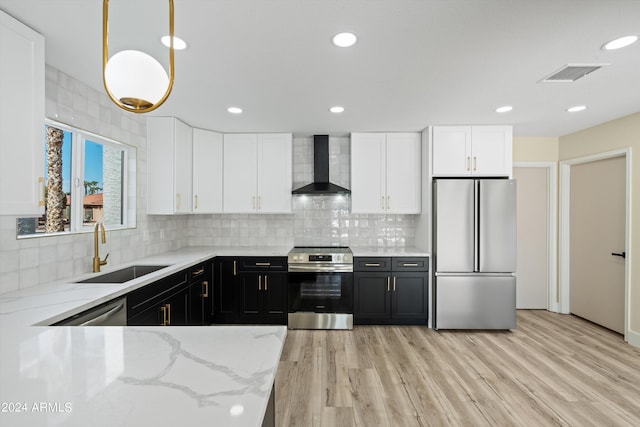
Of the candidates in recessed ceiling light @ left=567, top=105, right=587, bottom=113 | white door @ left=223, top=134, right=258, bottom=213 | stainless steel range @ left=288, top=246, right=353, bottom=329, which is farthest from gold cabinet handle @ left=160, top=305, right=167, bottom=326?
recessed ceiling light @ left=567, top=105, right=587, bottom=113

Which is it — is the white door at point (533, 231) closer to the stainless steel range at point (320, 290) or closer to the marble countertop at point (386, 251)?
the marble countertop at point (386, 251)

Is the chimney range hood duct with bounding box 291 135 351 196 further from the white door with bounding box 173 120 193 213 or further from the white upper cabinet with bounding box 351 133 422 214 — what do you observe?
the white door with bounding box 173 120 193 213

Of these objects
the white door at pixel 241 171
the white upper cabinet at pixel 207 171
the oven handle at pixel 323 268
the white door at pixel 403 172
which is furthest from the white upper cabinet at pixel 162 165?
the white door at pixel 403 172

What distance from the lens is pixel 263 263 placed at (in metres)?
3.79

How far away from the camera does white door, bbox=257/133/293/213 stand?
411 centimetres

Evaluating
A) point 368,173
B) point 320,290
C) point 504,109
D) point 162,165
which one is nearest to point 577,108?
point 504,109

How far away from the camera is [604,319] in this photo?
3764 mm

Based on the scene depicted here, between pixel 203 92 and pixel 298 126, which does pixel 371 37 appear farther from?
pixel 298 126

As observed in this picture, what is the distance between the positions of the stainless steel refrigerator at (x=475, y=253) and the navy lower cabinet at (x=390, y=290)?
0.21 m

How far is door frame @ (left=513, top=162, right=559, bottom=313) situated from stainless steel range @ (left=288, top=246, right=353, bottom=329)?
2845mm

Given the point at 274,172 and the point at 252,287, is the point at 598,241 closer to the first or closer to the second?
the point at 274,172

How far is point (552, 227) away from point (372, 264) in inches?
104

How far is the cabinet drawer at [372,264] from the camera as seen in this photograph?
378 cm

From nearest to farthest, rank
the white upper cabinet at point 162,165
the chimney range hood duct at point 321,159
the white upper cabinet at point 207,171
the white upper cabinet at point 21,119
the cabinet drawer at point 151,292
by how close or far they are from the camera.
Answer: the white upper cabinet at point 21,119, the cabinet drawer at point 151,292, the white upper cabinet at point 162,165, the white upper cabinet at point 207,171, the chimney range hood duct at point 321,159
